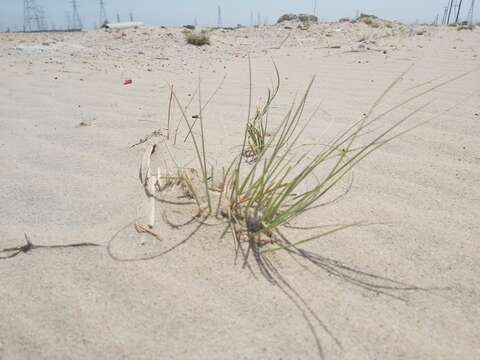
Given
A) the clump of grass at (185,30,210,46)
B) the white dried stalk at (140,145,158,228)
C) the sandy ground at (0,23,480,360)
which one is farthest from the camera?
the clump of grass at (185,30,210,46)

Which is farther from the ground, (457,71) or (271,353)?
(457,71)

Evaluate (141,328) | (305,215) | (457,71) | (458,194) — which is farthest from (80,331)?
(457,71)

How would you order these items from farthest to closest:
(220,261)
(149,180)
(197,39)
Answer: (197,39)
(149,180)
(220,261)

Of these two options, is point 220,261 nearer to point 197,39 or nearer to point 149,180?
point 149,180

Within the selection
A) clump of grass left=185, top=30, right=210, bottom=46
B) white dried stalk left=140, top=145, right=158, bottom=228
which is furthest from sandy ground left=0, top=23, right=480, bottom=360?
clump of grass left=185, top=30, right=210, bottom=46

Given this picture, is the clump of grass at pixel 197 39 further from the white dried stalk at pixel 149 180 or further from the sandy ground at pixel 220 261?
the white dried stalk at pixel 149 180

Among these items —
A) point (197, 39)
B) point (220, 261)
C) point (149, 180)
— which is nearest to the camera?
point (220, 261)

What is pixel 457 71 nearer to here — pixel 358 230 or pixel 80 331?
pixel 358 230

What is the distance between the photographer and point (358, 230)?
1086 millimetres

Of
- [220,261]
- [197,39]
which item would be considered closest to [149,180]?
[220,261]

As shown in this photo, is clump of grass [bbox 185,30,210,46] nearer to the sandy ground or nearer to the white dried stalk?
the sandy ground

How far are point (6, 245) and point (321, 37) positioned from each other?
6244 mm

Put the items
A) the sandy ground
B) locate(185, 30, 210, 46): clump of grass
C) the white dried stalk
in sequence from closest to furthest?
1. the sandy ground
2. the white dried stalk
3. locate(185, 30, 210, 46): clump of grass

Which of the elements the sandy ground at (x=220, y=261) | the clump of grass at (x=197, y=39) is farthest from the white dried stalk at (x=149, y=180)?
the clump of grass at (x=197, y=39)
